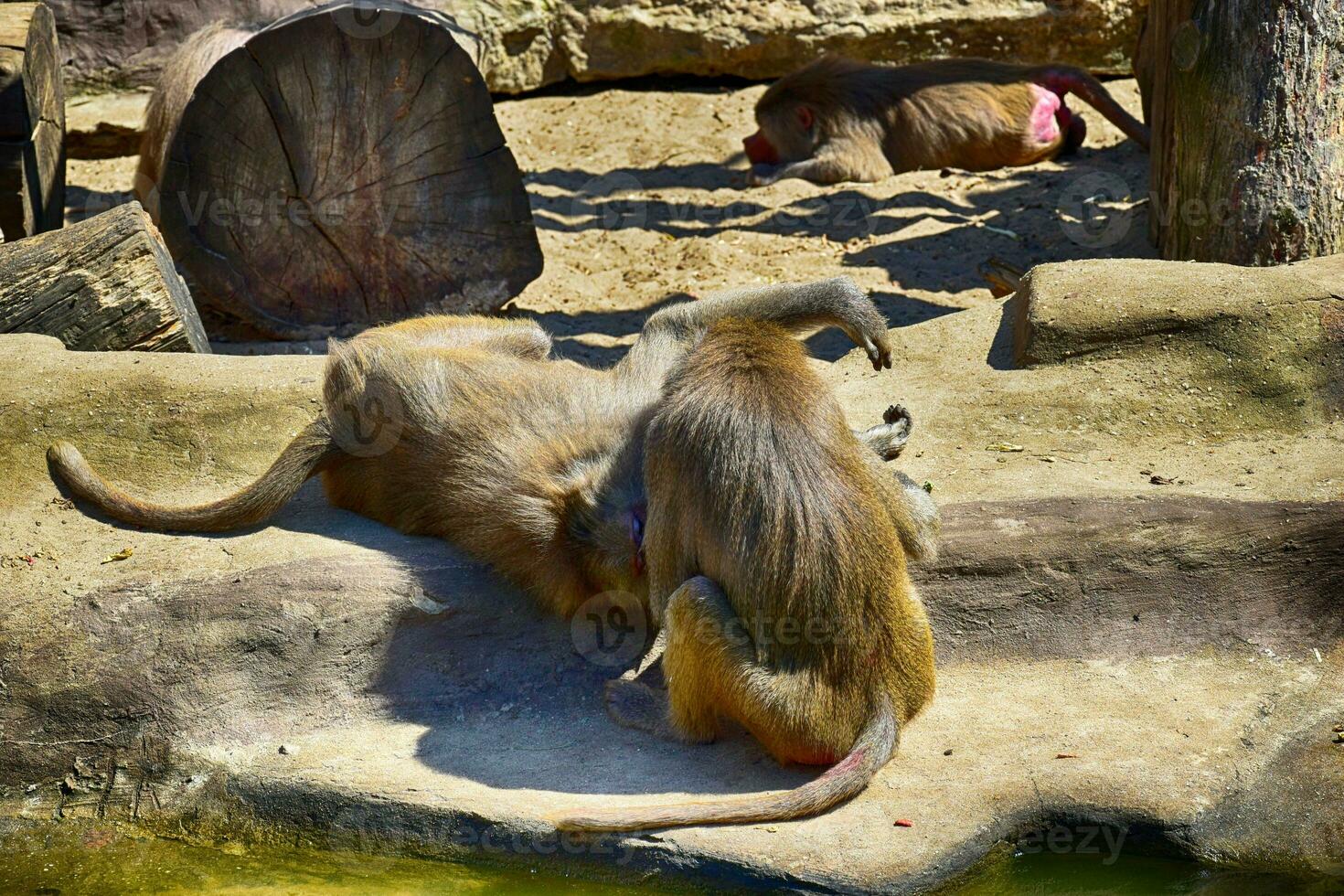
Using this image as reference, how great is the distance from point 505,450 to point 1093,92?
6114mm

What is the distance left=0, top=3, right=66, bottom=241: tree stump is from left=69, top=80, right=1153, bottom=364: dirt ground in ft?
5.24

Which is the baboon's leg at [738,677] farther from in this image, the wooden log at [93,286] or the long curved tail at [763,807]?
the wooden log at [93,286]

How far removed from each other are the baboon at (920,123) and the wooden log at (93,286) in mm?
4702

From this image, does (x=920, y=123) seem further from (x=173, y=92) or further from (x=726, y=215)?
(x=173, y=92)

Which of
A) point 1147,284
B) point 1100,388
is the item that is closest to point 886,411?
point 1100,388

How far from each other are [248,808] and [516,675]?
955mm

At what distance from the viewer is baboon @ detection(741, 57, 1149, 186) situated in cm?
931

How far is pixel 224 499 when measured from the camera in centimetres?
468

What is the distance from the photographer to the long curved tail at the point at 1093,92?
905 cm

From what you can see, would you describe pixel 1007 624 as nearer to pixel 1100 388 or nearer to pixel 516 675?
pixel 1100 388

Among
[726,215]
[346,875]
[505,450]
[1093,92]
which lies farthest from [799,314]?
[1093,92]

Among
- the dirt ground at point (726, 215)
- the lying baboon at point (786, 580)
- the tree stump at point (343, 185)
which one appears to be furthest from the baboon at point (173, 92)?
the lying baboon at point (786, 580)

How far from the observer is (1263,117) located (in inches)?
235

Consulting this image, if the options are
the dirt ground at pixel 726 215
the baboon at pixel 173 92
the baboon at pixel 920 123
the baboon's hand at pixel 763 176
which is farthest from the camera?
the baboon's hand at pixel 763 176
